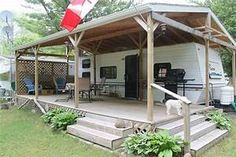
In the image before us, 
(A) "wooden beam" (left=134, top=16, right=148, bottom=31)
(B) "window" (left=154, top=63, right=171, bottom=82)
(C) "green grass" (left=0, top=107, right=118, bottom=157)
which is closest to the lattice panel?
(C) "green grass" (left=0, top=107, right=118, bottom=157)

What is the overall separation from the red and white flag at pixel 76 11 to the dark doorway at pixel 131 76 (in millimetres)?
5726

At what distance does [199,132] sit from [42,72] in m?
10.2

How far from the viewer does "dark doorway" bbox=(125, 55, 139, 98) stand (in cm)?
1137

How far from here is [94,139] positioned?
19.4ft

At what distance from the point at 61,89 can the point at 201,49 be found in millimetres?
7072

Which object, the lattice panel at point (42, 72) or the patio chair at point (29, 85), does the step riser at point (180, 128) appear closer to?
the patio chair at point (29, 85)

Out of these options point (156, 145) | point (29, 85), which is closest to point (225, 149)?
point (156, 145)

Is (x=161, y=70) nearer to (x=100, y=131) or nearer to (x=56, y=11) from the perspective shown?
(x=100, y=131)

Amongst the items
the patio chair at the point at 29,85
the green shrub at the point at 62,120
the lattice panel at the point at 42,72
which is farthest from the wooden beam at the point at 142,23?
the lattice panel at the point at 42,72

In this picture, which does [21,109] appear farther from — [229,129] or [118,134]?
[229,129]

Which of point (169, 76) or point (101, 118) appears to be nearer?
point (101, 118)

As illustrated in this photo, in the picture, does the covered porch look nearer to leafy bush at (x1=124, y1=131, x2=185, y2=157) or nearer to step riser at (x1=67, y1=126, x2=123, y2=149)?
step riser at (x1=67, y1=126, x2=123, y2=149)

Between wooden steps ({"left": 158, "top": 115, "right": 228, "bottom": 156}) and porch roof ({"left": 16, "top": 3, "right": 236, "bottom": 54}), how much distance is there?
7.47 ft

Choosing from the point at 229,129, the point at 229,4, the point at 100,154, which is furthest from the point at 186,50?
the point at 229,4
